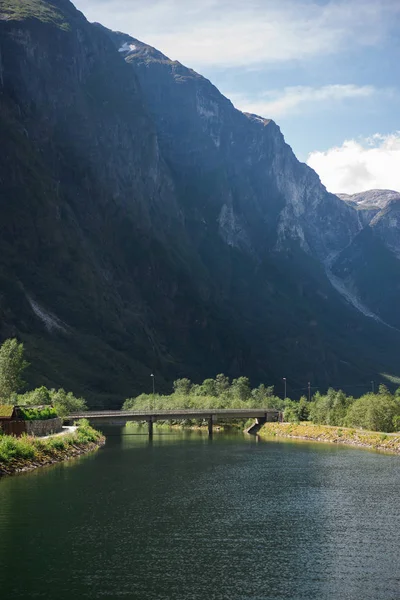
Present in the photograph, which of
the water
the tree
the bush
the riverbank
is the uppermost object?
the tree

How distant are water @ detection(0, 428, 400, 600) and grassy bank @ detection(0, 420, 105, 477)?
9.11 feet

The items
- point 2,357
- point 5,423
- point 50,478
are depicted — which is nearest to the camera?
point 50,478

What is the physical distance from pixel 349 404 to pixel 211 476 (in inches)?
3856

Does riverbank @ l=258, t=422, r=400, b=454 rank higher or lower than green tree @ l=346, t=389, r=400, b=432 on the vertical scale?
lower

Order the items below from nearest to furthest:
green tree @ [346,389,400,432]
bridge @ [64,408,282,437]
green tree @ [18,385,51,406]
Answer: green tree @ [346,389,400,432], green tree @ [18,385,51,406], bridge @ [64,408,282,437]

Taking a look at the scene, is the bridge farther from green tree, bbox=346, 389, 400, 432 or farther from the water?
the water

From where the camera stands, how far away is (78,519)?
65.6m

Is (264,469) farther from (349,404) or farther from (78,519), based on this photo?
(349,404)

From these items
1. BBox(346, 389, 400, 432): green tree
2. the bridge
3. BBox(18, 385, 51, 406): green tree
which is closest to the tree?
BBox(18, 385, 51, 406): green tree

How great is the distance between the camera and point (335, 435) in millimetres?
160750

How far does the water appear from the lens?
154 feet

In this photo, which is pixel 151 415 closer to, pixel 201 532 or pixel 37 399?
pixel 37 399

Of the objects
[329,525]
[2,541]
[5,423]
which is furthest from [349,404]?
[2,541]

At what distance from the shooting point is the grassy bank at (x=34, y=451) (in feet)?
301
